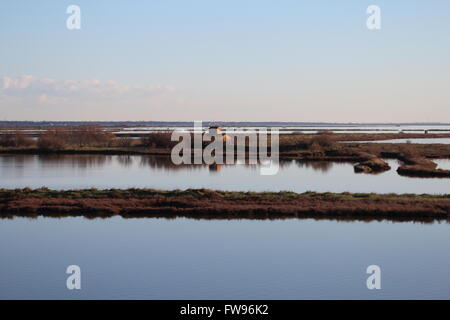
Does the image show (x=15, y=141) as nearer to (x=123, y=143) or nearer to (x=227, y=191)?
(x=123, y=143)

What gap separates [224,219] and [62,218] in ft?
18.0

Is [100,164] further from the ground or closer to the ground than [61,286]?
further from the ground

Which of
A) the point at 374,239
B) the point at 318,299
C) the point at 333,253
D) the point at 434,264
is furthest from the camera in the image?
the point at 374,239

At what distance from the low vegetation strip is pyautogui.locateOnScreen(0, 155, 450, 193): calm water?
352 cm

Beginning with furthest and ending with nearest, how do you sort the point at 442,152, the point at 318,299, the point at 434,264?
the point at 442,152 < the point at 434,264 < the point at 318,299

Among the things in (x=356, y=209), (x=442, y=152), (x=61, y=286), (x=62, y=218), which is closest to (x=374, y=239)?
(x=356, y=209)

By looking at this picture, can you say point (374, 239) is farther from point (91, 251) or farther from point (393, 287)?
point (91, 251)

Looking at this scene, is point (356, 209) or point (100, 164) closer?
point (356, 209)

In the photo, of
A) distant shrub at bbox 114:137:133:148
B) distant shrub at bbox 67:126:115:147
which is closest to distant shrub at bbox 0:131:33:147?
distant shrub at bbox 67:126:115:147

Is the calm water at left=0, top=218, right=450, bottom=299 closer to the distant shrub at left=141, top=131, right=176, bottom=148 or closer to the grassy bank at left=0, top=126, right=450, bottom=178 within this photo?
the grassy bank at left=0, top=126, right=450, bottom=178

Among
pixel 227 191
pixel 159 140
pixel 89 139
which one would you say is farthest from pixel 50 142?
pixel 227 191

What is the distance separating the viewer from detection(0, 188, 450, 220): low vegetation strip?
2050 cm

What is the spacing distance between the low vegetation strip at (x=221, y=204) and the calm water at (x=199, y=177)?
11.6 ft

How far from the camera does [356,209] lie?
2064 cm
